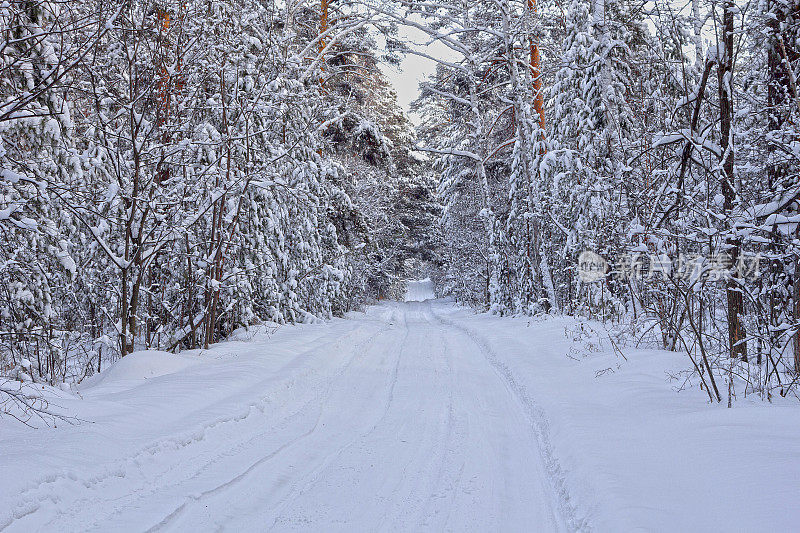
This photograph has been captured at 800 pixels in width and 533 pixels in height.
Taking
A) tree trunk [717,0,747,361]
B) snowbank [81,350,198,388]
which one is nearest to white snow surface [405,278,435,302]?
snowbank [81,350,198,388]

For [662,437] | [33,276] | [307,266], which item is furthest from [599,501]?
[307,266]

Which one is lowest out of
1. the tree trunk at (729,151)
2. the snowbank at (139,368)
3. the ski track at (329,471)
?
the ski track at (329,471)

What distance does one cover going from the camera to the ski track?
137 inches

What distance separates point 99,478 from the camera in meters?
3.84

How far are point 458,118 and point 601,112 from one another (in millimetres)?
12255

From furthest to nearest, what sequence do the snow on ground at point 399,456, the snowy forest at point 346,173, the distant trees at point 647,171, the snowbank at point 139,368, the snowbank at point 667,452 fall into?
the snowbank at point 139,368 → the snowy forest at point 346,173 → the distant trees at point 647,171 → the snow on ground at point 399,456 → the snowbank at point 667,452

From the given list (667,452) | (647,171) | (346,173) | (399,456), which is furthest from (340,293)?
(667,452)

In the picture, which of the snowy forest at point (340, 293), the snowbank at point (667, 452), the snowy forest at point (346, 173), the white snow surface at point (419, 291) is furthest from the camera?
the white snow surface at point (419, 291)

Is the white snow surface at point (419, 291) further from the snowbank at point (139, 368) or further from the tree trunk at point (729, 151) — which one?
the tree trunk at point (729, 151)

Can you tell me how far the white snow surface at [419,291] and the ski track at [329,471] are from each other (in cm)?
4933

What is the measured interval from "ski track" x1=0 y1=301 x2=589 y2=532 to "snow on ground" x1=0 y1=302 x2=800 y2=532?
0.7 inches

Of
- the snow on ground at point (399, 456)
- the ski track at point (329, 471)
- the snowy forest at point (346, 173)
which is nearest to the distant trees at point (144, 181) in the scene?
the snowy forest at point (346, 173)

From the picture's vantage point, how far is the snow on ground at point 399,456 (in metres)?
3.39

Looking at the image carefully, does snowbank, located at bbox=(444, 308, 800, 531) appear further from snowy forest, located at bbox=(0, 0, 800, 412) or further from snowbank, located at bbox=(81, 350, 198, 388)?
snowbank, located at bbox=(81, 350, 198, 388)
